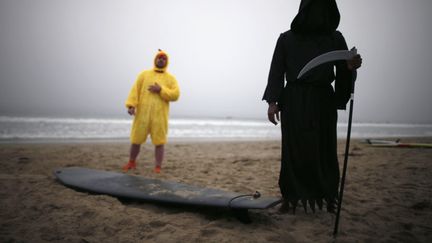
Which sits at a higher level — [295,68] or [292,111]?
[295,68]

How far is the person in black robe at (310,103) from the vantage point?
2.13m

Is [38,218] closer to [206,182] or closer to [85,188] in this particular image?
[85,188]

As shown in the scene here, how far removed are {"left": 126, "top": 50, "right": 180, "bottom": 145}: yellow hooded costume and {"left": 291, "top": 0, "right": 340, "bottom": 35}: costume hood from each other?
240cm

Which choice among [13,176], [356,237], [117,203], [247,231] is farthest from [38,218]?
[356,237]

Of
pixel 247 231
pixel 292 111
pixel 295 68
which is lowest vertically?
pixel 247 231

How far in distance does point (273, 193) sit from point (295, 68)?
5.10 ft

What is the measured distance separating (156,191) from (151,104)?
5.81 feet

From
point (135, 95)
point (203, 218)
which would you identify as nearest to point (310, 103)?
point (203, 218)

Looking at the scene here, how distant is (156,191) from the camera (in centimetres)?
256

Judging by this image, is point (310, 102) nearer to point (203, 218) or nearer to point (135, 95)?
point (203, 218)

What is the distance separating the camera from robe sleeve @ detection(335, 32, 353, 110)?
2.19 m

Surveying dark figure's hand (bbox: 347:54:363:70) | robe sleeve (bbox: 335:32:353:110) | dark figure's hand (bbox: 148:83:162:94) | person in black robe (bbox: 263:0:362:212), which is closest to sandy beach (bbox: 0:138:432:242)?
person in black robe (bbox: 263:0:362:212)

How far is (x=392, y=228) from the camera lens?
1928mm

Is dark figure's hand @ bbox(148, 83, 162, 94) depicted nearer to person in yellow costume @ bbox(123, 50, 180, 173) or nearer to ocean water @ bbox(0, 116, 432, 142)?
person in yellow costume @ bbox(123, 50, 180, 173)
